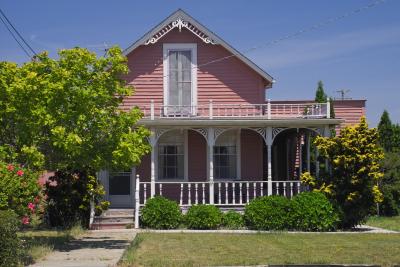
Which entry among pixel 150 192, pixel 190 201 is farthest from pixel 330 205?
pixel 150 192

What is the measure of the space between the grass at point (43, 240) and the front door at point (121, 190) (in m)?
3.22

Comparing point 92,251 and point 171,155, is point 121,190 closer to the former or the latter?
point 171,155

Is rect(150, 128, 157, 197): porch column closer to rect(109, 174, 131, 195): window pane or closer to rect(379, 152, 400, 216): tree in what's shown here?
rect(109, 174, 131, 195): window pane

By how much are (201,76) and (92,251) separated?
10.8 m

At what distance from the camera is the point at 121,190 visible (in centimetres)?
2327

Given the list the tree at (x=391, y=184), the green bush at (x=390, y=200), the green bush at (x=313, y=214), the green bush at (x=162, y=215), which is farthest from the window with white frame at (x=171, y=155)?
the green bush at (x=390, y=200)

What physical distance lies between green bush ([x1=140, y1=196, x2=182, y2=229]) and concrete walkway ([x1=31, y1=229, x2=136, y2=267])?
3.58ft

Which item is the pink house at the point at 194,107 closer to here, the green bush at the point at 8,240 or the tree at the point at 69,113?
the tree at the point at 69,113

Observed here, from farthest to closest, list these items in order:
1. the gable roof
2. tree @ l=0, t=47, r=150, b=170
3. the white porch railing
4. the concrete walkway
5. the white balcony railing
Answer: the gable roof, the white porch railing, the white balcony railing, tree @ l=0, t=47, r=150, b=170, the concrete walkway

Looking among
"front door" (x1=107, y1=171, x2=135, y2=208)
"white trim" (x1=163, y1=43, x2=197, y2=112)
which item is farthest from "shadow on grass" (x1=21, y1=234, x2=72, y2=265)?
"white trim" (x1=163, y1=43, x2=197, y2=112)

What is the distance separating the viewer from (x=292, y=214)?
2011 centimetres

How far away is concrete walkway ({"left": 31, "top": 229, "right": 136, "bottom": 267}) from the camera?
12.8 meters

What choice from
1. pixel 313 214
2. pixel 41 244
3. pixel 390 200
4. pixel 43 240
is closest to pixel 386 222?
pixel 390 200

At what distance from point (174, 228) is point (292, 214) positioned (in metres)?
4.01
